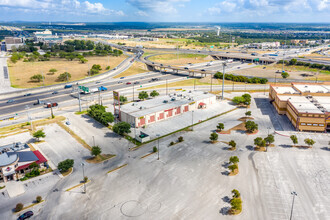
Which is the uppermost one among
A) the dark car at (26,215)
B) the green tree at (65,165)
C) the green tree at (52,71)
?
the green tree at (52,71)

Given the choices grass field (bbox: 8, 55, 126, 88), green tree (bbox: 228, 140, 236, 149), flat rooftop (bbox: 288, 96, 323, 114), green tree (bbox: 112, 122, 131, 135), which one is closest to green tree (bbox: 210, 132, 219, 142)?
green tree (bbox: 228, 140, 236, 149)

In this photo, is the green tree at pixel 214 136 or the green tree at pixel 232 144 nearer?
the green tree at pixel 232 144

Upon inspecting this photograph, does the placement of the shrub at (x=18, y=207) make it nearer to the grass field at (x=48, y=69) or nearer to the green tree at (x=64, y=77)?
the grass field at (x=48, y=69)

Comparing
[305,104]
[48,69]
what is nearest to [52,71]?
[48,69]

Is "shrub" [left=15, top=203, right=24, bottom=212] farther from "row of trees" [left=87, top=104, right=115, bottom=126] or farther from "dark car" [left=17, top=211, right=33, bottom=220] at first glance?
"row of trees" [left=87, top=104, right=115, bottom=126]

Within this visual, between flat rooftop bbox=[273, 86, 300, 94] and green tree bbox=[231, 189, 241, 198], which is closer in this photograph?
green tree bbox=[231, 189, 241, 198]

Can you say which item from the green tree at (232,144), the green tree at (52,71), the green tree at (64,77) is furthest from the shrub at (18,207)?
the green tree at (52,71)

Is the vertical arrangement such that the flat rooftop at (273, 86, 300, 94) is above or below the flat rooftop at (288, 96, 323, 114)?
above
